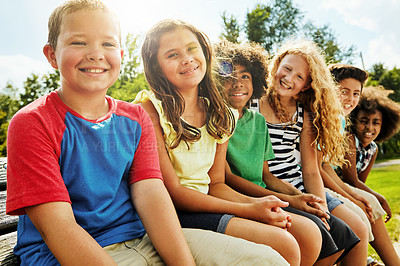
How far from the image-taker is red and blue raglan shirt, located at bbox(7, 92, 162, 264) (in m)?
1.20

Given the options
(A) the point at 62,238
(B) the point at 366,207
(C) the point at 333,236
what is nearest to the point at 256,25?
(B) the point at 366,207

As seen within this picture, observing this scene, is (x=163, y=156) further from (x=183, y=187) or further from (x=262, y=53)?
(x=262, y=53)

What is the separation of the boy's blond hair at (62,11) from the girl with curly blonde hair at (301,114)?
183cm

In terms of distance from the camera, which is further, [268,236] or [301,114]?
[301,114]

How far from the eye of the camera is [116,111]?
1614 millimetres

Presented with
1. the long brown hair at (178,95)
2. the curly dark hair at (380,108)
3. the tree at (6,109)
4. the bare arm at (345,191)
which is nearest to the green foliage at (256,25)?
the tree at (6,109)

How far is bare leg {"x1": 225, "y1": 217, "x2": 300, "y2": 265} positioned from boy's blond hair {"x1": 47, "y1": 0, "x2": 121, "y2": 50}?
1239 mm

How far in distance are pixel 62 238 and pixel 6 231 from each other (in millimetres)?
844

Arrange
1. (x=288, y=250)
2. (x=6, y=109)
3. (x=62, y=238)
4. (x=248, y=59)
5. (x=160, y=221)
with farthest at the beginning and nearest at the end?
(x=6, y=109)
(x=248, y=59)
(x=288, y=250)
(x=160, y=221)
(x=62, y=238)

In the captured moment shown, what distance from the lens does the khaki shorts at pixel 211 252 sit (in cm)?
140

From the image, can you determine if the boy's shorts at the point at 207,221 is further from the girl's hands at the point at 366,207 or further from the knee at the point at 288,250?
the girl's hands at the point at 366,207

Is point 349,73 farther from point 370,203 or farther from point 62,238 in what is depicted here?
point 62,238

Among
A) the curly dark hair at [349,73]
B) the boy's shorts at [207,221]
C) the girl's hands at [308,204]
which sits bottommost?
the girl's hands at [308,204]

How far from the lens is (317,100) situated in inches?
115
